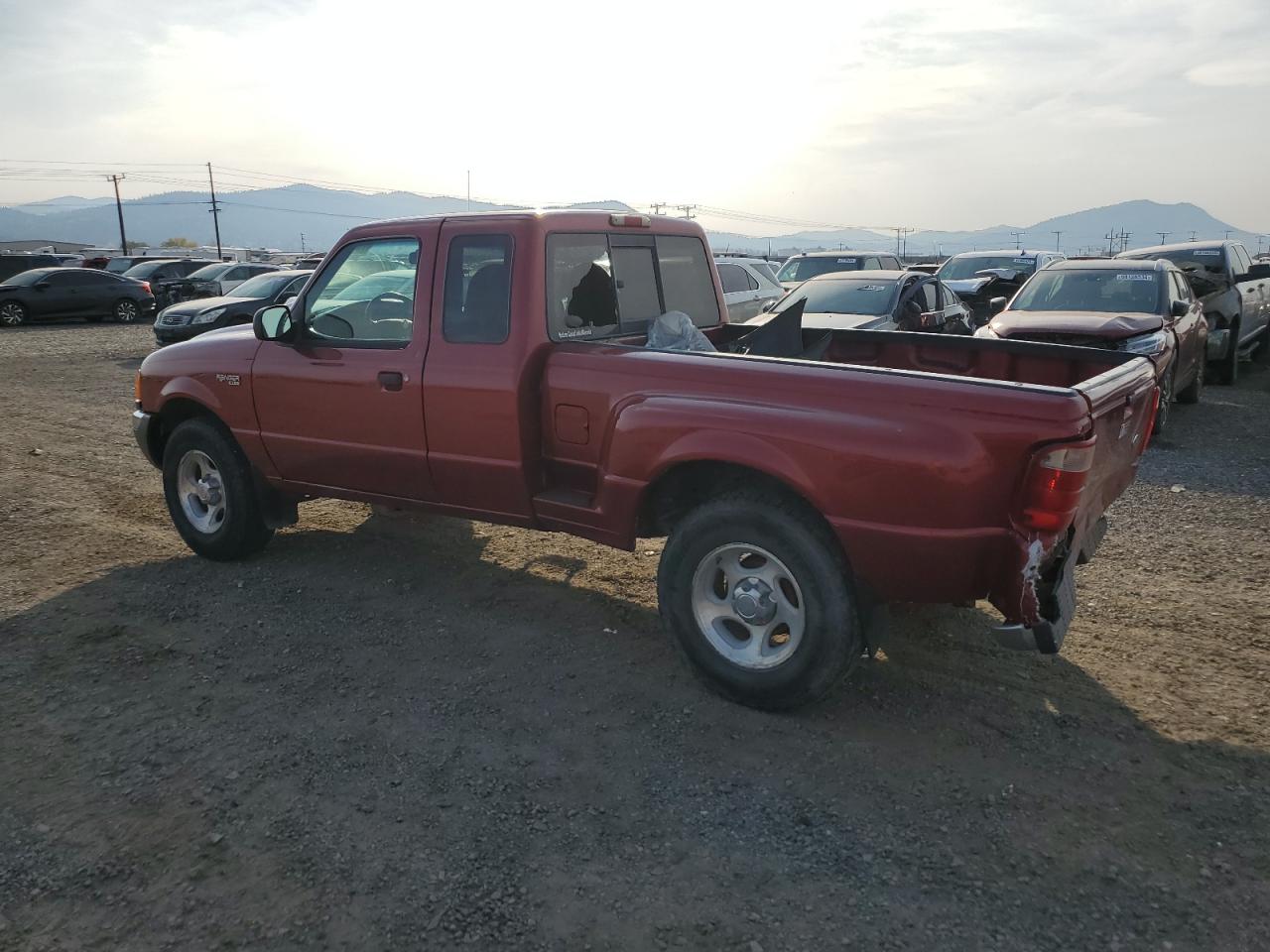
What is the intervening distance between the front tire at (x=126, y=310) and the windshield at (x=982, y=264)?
20.9 m

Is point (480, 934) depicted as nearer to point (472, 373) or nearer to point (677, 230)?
point (472, 373)

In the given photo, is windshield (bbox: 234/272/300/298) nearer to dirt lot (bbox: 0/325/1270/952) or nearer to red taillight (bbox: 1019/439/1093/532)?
dirt lot (bbox: 0/325/1270/952)

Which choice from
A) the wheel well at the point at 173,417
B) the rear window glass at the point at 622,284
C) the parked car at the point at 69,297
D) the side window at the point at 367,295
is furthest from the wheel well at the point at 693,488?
the parked car at the point at 69,297

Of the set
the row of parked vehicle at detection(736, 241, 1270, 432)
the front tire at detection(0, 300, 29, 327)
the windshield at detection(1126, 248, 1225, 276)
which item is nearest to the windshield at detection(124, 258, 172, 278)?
the front tire at detection(0, 300, 29, 327)

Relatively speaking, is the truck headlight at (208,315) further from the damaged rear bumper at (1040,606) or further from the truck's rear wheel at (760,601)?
the damaged rear bumper at (1040,606)

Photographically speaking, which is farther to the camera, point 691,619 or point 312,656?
point 312,656

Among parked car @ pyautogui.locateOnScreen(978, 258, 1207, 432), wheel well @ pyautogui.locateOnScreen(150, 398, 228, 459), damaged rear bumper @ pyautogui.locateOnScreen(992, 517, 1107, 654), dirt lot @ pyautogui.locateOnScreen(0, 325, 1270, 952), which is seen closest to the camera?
dirt lot @ pyautogui.locateOnScreen(0, 325, 1270, 952)

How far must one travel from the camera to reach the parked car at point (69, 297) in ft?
77.1

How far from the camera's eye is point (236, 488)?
5.63 m

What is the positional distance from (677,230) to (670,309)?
20.1 inches

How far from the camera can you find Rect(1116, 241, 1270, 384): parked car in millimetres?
12508

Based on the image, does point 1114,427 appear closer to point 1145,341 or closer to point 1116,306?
point 1145,341

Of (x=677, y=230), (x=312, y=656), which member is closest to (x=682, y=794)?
(x=312, y=656)

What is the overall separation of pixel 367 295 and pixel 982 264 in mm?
16749
